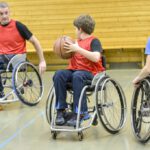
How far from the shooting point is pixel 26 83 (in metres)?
3.91

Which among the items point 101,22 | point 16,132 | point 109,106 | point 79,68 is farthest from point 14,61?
point 101,22

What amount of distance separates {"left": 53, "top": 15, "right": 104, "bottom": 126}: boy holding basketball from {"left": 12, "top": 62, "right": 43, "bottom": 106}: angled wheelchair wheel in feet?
2.67

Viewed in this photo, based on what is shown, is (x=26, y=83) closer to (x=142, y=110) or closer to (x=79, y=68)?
(x=79, y=68)

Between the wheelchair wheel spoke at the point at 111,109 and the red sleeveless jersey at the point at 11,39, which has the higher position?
the red sleeveless jersey at the point at 11,39

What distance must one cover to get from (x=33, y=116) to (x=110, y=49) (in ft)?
10.2

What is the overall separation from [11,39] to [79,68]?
1266 mm

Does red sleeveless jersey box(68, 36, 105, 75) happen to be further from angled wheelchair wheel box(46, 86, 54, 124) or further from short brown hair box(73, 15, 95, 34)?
angled wheelchair wheel box(46, 86, 54, 124)

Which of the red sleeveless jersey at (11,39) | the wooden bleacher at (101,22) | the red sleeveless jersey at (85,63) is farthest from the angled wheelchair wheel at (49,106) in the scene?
the wooden bleacher at (101,22)

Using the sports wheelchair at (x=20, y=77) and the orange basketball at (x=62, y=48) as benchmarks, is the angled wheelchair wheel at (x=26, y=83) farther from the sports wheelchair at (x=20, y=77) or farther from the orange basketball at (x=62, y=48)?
the orange basketball at (x=62, y=48)

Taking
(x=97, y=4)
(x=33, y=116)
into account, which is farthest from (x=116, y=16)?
(x=33, y=116)

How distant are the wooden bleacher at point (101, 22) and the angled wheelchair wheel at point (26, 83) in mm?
2217

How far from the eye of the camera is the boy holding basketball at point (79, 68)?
2.81m

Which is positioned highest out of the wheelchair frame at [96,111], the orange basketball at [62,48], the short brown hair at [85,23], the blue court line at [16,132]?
the short brown hair at [85,23]

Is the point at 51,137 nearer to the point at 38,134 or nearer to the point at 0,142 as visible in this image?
the point at 38,134
